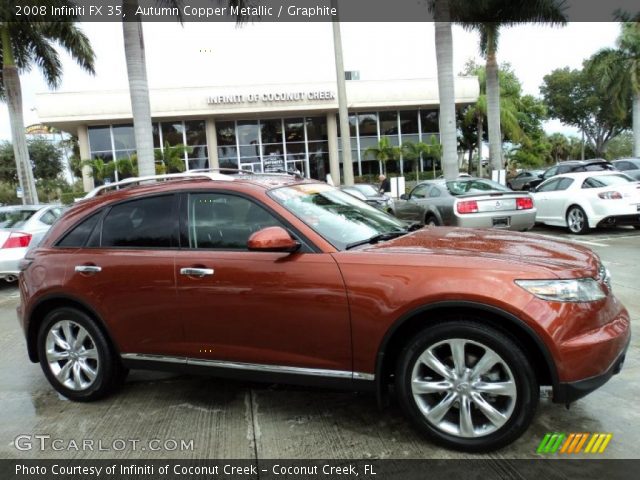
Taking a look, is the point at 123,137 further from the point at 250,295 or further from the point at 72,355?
the point at 250,295

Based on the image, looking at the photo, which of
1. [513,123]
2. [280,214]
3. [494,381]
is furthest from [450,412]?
[513,123]

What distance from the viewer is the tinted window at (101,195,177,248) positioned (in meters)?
3.79

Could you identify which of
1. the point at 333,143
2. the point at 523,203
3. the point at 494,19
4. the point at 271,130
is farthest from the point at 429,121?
the point at 523,203

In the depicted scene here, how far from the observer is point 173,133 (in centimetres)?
3112

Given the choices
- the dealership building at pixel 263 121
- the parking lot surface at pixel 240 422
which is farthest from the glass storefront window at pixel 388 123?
the parking lot surface at pixel 240 422

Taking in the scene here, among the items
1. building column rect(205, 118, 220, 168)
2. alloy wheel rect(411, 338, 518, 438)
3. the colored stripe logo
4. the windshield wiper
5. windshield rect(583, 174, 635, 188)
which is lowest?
the colored stripe logo

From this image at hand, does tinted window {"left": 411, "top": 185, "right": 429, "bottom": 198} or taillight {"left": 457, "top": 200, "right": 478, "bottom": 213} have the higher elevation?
tinted window {"left": 411, "top": 185, "right": 429, "bottom": 198}

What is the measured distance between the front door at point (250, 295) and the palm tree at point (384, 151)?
27641 millimetres

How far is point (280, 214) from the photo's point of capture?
11.3ft

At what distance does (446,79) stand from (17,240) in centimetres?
1128

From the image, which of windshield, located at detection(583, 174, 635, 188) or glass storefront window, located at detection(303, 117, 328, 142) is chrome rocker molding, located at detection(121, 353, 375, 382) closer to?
windshield, located at detection(583, 174, 635, 188)

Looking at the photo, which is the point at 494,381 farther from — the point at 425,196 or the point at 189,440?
the point at 425,196

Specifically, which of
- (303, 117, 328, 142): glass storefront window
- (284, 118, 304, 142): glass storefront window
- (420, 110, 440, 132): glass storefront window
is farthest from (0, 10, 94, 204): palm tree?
(420, 110, 440, 132): glass storefront window

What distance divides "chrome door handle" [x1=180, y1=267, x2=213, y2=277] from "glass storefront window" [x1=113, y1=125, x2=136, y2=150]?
29.9 meters
